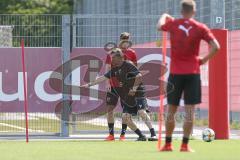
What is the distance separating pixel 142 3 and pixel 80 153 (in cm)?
2098

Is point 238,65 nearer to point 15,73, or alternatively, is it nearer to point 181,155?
point 15,73

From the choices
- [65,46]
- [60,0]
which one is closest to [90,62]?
[65,46]

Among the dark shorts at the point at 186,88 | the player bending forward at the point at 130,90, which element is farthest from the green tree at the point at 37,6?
the dark shorts at the point at 186,88

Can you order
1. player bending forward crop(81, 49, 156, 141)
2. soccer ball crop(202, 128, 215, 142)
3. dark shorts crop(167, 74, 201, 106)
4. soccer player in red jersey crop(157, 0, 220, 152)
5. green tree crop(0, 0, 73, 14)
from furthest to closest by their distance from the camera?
1. green tree crop(0, 0, 73, 14)
2. player bending forward crop(81, 49, 156, 141)
3. soccer ball crop(202, 128, 215, 142)
4. dark shorts crop(167, 74, 201, 106)
5. soccer player in red jersey crop(157, 0, 220, 152)

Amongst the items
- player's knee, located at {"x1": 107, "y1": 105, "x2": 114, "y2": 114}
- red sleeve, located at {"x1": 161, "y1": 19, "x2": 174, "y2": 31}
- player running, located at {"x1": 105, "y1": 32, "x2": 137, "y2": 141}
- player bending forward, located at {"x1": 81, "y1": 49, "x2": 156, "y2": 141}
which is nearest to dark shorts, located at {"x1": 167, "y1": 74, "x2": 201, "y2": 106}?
red sleeve, located at {"x1": 161, "y1": 19, "x2": 174, "y2": 31}

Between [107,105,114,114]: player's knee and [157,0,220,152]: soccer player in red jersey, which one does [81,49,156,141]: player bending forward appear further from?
[157,0,220,152]: soccer player in red jersey

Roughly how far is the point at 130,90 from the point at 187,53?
4.76m

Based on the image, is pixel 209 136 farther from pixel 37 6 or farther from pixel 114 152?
pixel 37 6

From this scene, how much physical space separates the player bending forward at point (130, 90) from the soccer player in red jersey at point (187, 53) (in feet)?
14.2

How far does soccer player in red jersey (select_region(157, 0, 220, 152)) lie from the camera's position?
1094 cm

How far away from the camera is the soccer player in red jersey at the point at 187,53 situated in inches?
431

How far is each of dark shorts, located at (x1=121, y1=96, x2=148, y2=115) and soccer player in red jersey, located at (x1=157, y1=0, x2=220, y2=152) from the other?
4363mm

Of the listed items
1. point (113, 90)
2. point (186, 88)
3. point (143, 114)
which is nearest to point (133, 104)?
point (143, 114)

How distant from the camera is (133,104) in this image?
15695mm
